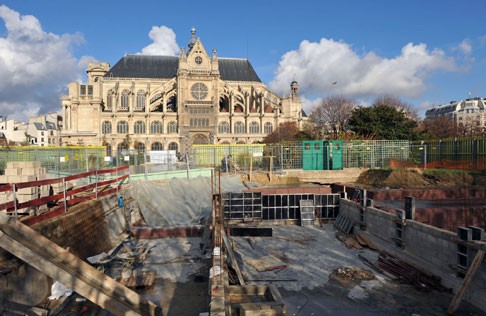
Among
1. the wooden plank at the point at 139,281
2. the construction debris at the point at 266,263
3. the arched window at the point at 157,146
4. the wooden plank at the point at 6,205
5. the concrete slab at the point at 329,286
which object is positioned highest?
the arched window at the point at 157,146

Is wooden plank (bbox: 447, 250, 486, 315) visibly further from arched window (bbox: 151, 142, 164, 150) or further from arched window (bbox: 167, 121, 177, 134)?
arched window (bbox: 167, 121, 177, 134)

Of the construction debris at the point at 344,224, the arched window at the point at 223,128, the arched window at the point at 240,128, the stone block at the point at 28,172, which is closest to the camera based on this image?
the stone block at the point at 28,172

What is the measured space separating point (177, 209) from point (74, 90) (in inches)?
→ 1867

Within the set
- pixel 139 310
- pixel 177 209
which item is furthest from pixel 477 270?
pixel 177 209

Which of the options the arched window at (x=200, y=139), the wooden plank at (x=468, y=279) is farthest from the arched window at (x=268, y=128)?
the wooden plank at (x=468, y=279)

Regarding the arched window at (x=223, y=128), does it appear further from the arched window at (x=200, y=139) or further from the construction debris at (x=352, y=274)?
the construction debris at (x=352, y=274)

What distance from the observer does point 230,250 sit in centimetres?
957

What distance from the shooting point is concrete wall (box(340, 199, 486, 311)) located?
23.6ft

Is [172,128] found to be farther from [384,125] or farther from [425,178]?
[425,178]

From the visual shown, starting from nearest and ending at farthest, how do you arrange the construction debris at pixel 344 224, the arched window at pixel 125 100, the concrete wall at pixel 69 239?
the concrete wall at pixel 69 239 < the construction debris at pixel 344 224 < the arched window at pixel 125 100

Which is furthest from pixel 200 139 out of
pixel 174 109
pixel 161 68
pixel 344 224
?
pixel 344 224

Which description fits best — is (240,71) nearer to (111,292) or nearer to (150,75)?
(150,75)

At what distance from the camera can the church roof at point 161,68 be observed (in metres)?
63.9

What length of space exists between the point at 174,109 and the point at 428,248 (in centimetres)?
5546
